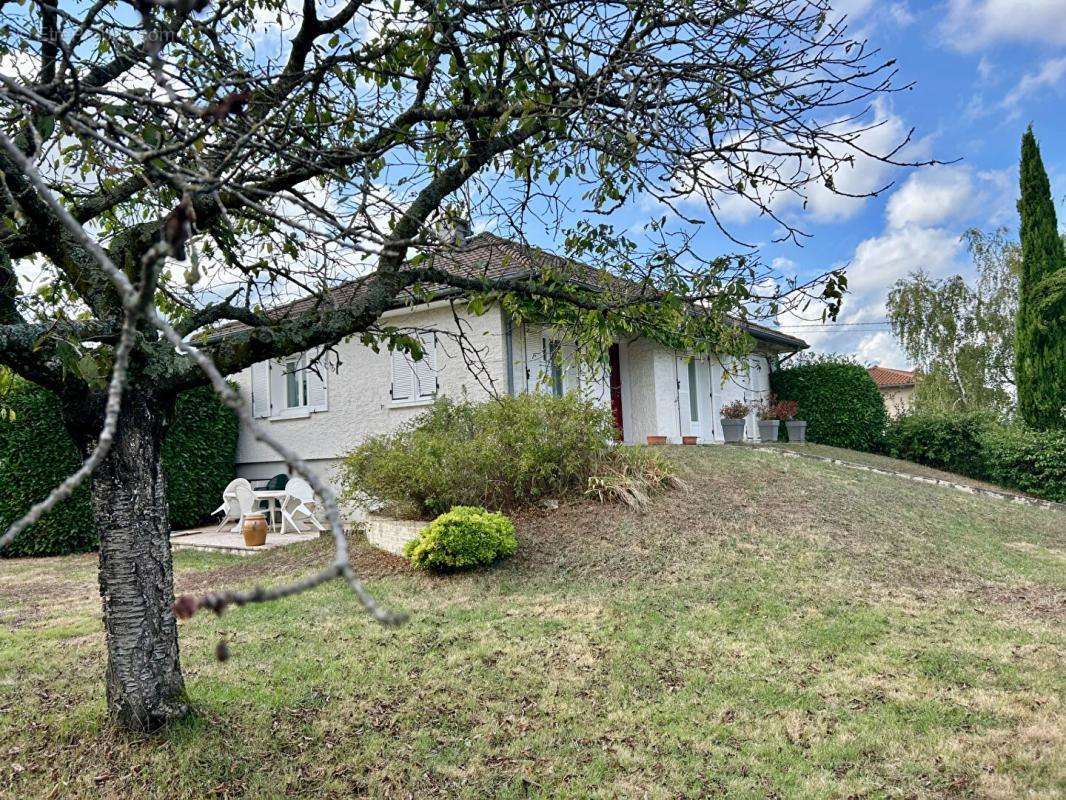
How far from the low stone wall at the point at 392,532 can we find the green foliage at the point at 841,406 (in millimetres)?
14301

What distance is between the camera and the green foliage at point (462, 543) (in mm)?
7648

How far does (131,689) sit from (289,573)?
4929 millimetres

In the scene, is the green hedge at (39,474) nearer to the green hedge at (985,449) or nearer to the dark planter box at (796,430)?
the dark planter box at (796,430)

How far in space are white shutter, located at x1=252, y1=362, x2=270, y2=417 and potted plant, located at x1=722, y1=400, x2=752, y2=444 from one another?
1066 cm

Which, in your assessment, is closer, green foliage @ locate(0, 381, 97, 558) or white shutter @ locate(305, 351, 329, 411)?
green foliage @ locate(0, 381, 97, 558)

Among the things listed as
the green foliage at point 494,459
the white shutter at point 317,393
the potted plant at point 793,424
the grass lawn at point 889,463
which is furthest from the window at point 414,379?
the potted plant at point 793,424

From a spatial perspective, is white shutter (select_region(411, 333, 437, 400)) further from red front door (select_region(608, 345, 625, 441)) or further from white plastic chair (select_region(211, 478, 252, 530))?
red front door (select_region(608, 345, 625, 441))

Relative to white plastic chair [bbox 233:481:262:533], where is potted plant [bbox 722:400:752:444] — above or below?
above

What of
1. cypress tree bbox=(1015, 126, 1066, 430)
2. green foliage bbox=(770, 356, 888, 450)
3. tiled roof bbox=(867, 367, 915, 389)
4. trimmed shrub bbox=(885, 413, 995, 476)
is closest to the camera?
cypress tree bbox=(1015, 126, 1066, 430)

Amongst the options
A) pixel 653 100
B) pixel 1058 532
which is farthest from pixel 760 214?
pixel 1058 532

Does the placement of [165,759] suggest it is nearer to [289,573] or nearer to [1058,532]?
[289,573]

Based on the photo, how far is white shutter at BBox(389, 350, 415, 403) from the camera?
1266cm

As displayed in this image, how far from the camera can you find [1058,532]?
1084cm

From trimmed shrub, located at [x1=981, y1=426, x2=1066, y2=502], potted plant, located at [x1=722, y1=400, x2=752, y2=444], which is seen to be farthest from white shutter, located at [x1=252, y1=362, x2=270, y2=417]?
trimmed shrub, located at [x1=981, y1=426, x2=1066, y2=502]
